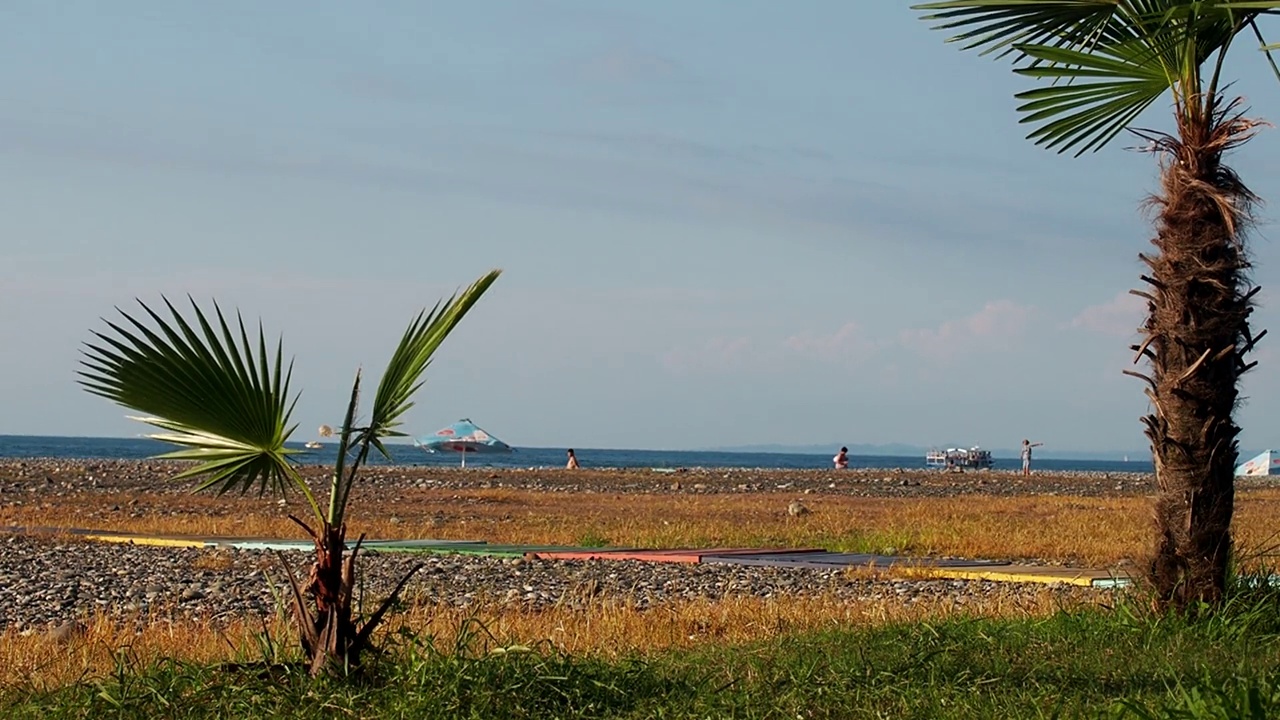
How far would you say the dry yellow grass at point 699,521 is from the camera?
65.6 ft

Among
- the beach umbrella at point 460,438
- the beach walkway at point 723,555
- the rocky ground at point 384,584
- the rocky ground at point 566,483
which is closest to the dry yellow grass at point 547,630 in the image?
the rocky ground at point 384,584

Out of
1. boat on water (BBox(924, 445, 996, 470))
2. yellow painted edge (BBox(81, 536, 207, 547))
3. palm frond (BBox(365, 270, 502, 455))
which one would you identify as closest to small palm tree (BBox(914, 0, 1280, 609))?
palm frond (BBox(365, 270, 502, 455))

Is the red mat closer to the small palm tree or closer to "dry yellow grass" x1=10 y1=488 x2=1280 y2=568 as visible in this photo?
Answer: "dry yellow grass" x1=10 y1=488 x2=1280 y2=568

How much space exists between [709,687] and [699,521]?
20.0 metres

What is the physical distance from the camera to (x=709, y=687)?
665cm

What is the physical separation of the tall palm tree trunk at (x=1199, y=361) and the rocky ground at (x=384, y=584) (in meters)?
3.00

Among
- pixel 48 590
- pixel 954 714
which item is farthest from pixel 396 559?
pixel 954 714

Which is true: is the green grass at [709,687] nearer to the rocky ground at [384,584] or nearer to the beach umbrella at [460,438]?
the rocky ground at [384,584]

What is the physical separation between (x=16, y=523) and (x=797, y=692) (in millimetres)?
21804

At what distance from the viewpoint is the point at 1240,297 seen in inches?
349

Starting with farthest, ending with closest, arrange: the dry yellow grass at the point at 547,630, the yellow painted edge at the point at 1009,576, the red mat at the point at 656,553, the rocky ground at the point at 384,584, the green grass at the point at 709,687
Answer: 1. the red mat at the point at 656,553
2. the yellow painted edge at the point at 1009,576
3. the rocky ground at the point at 384,584
4. the dry yellow grass at the point at 547,630
5. the green grass at the point at 709,687

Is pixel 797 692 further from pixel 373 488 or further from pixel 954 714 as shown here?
pixel 373 488

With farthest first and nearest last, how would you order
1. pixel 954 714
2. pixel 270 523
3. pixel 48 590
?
pixel 270 523
pixel 48 590
pixel 954 714

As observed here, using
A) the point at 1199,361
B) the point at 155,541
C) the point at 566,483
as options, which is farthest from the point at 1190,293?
the point at 566,483
